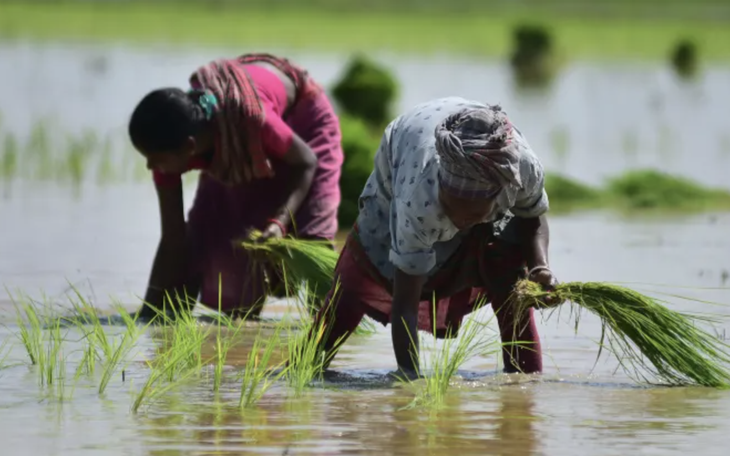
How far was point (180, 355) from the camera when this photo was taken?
17.0 ft

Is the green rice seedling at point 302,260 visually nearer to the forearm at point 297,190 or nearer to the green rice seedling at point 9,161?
the forearm at point 297,190

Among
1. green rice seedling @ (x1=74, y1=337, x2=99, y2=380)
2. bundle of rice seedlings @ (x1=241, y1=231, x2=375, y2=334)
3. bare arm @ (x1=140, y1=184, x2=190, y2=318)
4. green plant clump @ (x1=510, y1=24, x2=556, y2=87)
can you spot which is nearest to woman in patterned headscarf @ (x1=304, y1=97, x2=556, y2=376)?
bundle of rice seedlings @ (x1=241, y1=231, x2=375, y2=334)

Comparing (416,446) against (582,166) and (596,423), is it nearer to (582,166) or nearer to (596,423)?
(596,423)

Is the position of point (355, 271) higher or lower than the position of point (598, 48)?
lower

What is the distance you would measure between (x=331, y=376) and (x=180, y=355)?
661 mm

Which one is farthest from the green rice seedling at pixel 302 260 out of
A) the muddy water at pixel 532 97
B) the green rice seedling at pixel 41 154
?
the muddy water at pixel 532 97

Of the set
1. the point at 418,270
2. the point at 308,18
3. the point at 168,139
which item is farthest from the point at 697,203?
the point at 308,18

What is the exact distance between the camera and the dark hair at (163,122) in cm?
623

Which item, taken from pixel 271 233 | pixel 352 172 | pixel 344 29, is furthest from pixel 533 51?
pixel 271 233

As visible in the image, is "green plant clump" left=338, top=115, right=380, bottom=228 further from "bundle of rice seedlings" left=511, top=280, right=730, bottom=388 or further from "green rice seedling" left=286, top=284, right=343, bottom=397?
"bundle of rice seedlings" left=511, top=280, right=730, bottom=388

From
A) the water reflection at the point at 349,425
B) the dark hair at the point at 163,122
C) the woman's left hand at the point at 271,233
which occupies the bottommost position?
the water reflection at the point at 349,425

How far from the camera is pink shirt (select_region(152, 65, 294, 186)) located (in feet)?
21.4

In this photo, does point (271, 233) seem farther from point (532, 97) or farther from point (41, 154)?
point (532, 97)

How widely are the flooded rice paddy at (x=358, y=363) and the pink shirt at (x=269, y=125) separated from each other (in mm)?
673
